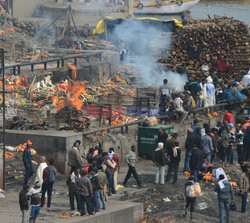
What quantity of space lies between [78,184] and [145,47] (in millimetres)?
18435

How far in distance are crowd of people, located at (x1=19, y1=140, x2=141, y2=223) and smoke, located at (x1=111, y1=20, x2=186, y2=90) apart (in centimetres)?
1074

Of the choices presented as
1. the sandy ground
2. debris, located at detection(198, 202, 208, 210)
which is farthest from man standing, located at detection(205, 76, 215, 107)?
debris, located at detection(198, 202, 208, 210)

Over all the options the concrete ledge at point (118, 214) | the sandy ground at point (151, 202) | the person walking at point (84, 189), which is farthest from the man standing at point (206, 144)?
the person walking at point (84, 189)

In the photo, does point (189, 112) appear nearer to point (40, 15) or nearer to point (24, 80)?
point (24, 80)

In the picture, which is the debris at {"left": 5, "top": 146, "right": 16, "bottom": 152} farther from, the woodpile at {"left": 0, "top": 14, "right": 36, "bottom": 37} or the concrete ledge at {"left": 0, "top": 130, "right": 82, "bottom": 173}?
the woodpile at {"left": 0, "top": 14, "right": 36, "bottom": 37}

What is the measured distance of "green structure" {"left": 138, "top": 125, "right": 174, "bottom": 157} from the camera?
885 inches

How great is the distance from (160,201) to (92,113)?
5.77 metres

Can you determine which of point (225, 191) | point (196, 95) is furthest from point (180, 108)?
point (225, 191)

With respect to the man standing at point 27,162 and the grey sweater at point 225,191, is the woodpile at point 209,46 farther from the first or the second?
the grey sweater at point 225,191

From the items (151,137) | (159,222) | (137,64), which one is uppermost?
(137,64)

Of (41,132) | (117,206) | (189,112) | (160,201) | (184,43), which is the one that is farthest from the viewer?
(184,43)

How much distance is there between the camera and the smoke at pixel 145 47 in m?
30.7

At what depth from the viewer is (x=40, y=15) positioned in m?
57.2

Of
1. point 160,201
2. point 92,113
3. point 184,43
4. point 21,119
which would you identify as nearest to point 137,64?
point 184,43
